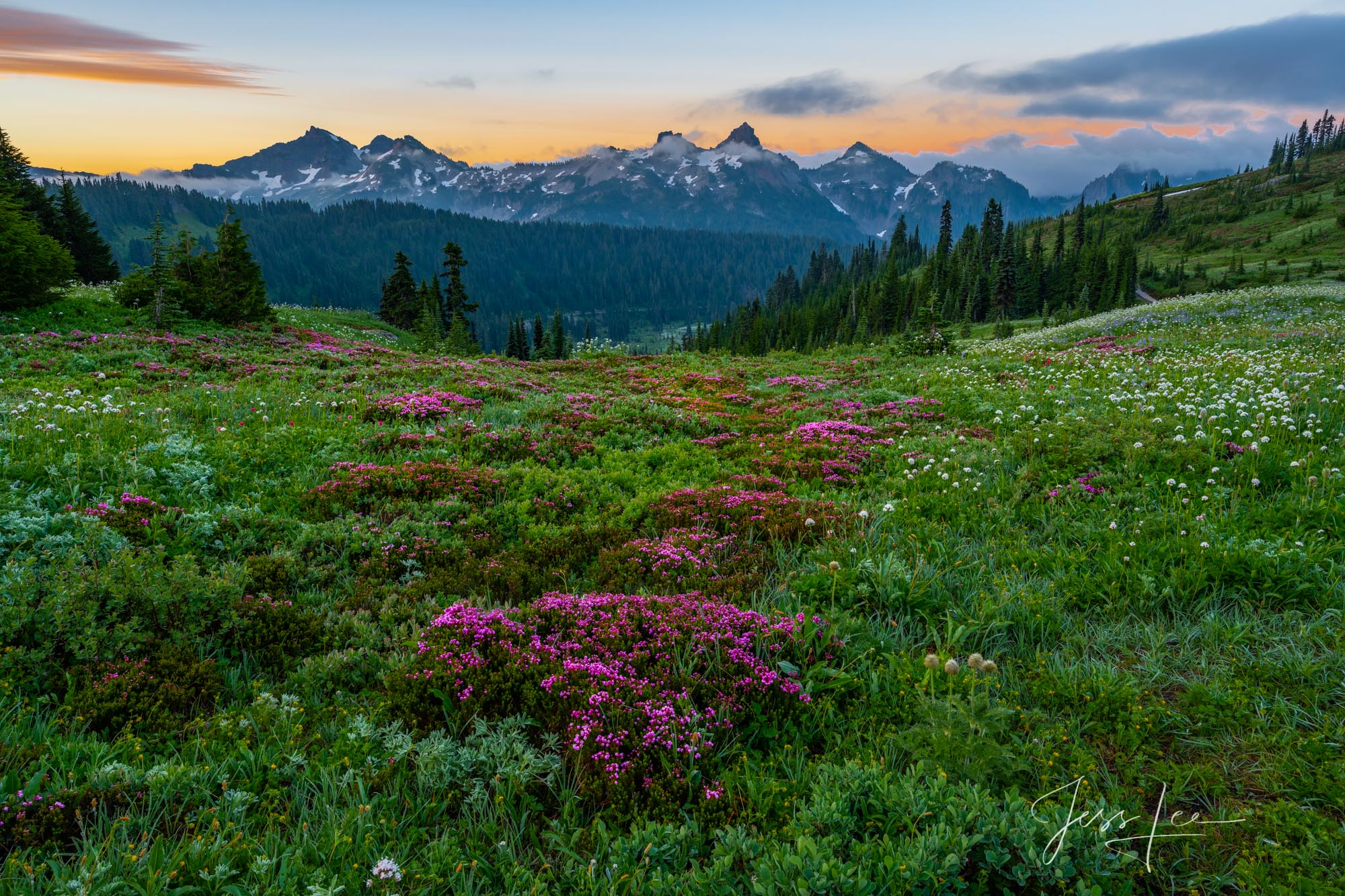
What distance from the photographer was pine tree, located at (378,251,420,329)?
66.4 metres

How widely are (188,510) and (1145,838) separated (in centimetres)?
1019

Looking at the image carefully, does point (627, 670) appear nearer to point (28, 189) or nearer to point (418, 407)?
point (418, 407)

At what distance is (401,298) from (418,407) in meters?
63.9

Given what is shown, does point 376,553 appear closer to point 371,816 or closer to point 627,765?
point 371,816

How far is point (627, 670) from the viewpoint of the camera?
4.72 meters

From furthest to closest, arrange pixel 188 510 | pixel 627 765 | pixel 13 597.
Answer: pixel 188 510
pixel 13 597
pixel 627 765

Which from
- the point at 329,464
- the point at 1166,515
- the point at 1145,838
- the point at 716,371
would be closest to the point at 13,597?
the point at 329,464

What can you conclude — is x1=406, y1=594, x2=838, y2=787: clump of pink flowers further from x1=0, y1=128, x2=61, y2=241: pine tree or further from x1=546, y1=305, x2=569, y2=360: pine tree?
x1=546, y1=305, x2=569, y2=360: pine tree

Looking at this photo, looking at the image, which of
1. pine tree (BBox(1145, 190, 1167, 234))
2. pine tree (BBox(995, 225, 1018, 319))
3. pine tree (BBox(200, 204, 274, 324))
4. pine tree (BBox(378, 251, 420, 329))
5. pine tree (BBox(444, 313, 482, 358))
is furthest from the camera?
pine tree (BBox(1145, 190, 1167, 234))

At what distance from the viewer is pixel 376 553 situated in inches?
283

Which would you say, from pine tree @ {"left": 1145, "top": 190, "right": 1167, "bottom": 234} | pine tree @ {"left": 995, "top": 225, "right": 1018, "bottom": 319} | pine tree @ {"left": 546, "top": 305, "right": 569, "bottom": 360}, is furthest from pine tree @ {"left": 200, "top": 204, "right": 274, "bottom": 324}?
pine tree @ {"left": 1145, "top": 190, "right": 1167, "bottom": 234}

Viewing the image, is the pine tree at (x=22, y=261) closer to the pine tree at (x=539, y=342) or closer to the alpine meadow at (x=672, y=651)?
the alpine meadow at (x=672, y=651)

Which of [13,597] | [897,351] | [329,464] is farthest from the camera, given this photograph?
[897,351]
